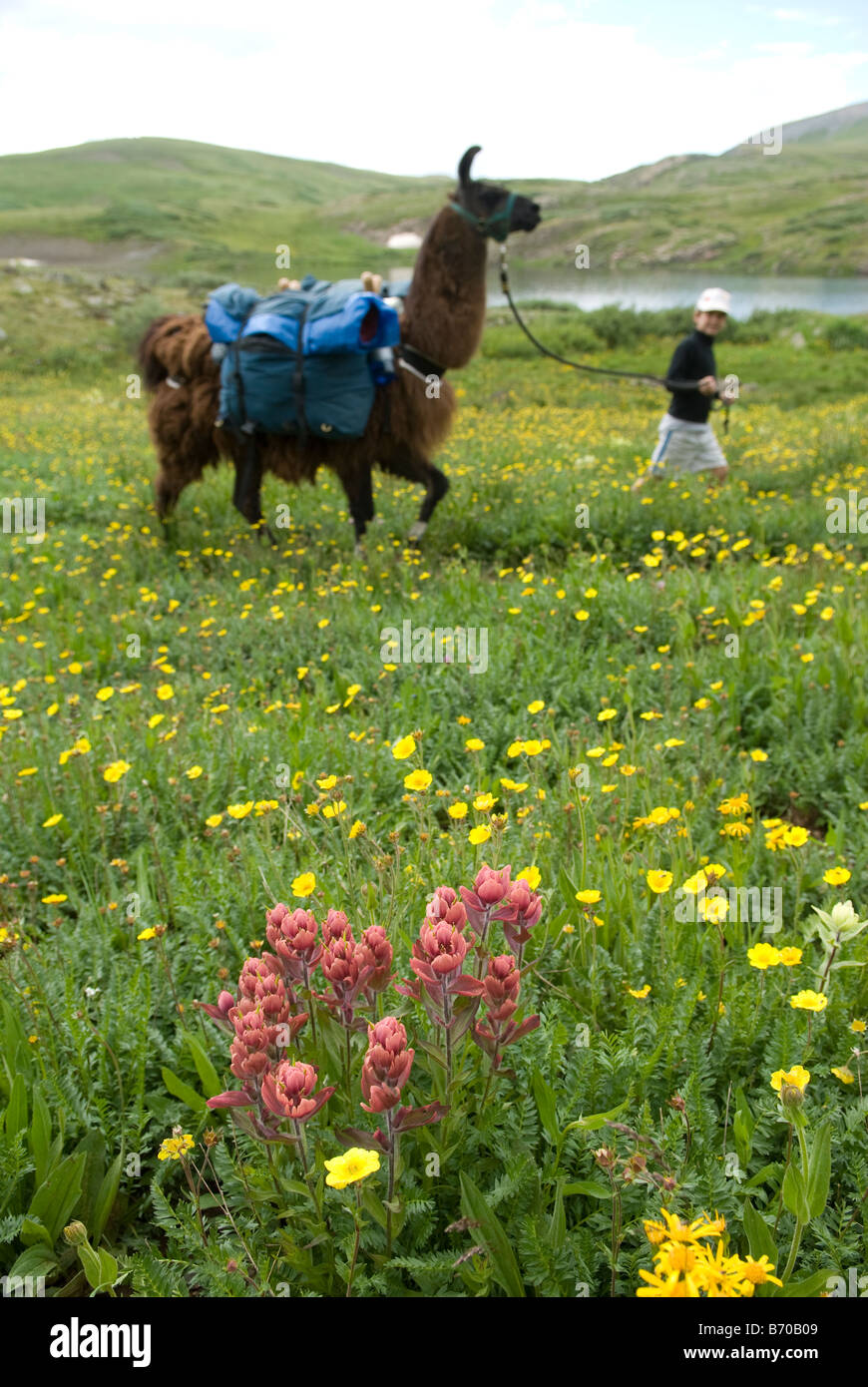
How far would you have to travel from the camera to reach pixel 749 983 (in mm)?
1881

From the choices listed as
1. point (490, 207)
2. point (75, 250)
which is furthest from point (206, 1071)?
point (75, 250)

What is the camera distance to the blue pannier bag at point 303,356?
223 inches

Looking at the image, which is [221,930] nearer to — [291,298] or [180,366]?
[291,298]

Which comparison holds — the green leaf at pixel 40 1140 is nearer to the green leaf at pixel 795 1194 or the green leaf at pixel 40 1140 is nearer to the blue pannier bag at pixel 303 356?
the green leaf at pixel 795 1194

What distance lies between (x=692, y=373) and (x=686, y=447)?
2.24 ft

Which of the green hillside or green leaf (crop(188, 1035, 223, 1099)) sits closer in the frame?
green leaf (crop(188, 1035, 223, 1099))

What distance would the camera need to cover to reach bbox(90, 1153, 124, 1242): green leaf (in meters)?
1.61

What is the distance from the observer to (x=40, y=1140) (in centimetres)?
160

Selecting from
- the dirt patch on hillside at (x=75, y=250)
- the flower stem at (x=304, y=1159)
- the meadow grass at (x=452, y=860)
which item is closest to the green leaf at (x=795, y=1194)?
the meadow grass at (x=452, y=860)

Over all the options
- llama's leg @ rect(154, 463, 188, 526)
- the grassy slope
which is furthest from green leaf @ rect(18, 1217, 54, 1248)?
the grassy slope

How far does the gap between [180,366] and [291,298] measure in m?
1.26

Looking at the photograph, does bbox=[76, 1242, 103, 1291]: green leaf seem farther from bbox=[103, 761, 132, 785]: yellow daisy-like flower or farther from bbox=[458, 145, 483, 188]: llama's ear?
bbox=[458, 145, 483, 188]: llama's ear

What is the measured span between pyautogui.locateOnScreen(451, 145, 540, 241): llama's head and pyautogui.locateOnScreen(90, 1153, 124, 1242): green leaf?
235 inches
